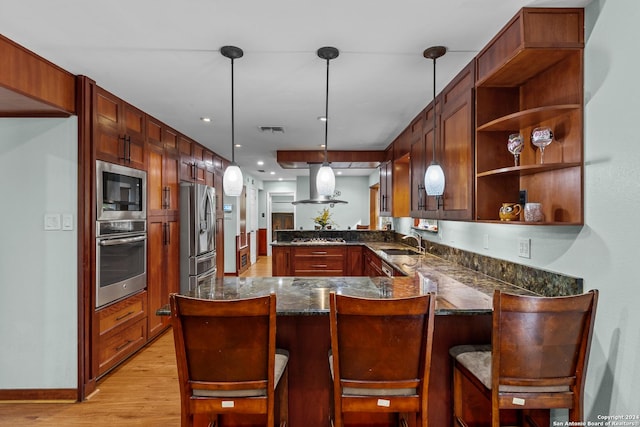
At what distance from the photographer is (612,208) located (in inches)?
56.7

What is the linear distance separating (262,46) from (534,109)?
1534mm

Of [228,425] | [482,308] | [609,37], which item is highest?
[609,37]

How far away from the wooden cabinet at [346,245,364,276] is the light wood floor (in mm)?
2828

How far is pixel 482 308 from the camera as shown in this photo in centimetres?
161

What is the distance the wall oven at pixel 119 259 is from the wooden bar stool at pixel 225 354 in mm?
1721

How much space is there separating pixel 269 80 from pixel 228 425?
7.36ft

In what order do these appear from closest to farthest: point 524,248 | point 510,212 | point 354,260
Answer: point 510,212, point 524,248, point 354,260

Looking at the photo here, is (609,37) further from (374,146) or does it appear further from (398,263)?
(374,146)

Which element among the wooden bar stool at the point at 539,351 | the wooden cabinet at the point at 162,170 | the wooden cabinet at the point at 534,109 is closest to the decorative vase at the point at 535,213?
the wooden cabinet at the point at 534,109

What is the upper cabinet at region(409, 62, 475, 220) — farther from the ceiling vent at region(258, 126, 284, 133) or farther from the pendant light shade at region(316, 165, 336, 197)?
the ceiling vent at region(258, 126, 284, 133)

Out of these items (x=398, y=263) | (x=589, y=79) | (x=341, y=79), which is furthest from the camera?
(x=398, y=263)

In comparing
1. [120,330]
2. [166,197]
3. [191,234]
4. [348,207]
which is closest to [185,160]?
[166,197]

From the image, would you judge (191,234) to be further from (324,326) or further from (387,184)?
(387,184)

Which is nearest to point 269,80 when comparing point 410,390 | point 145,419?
point 410,390
